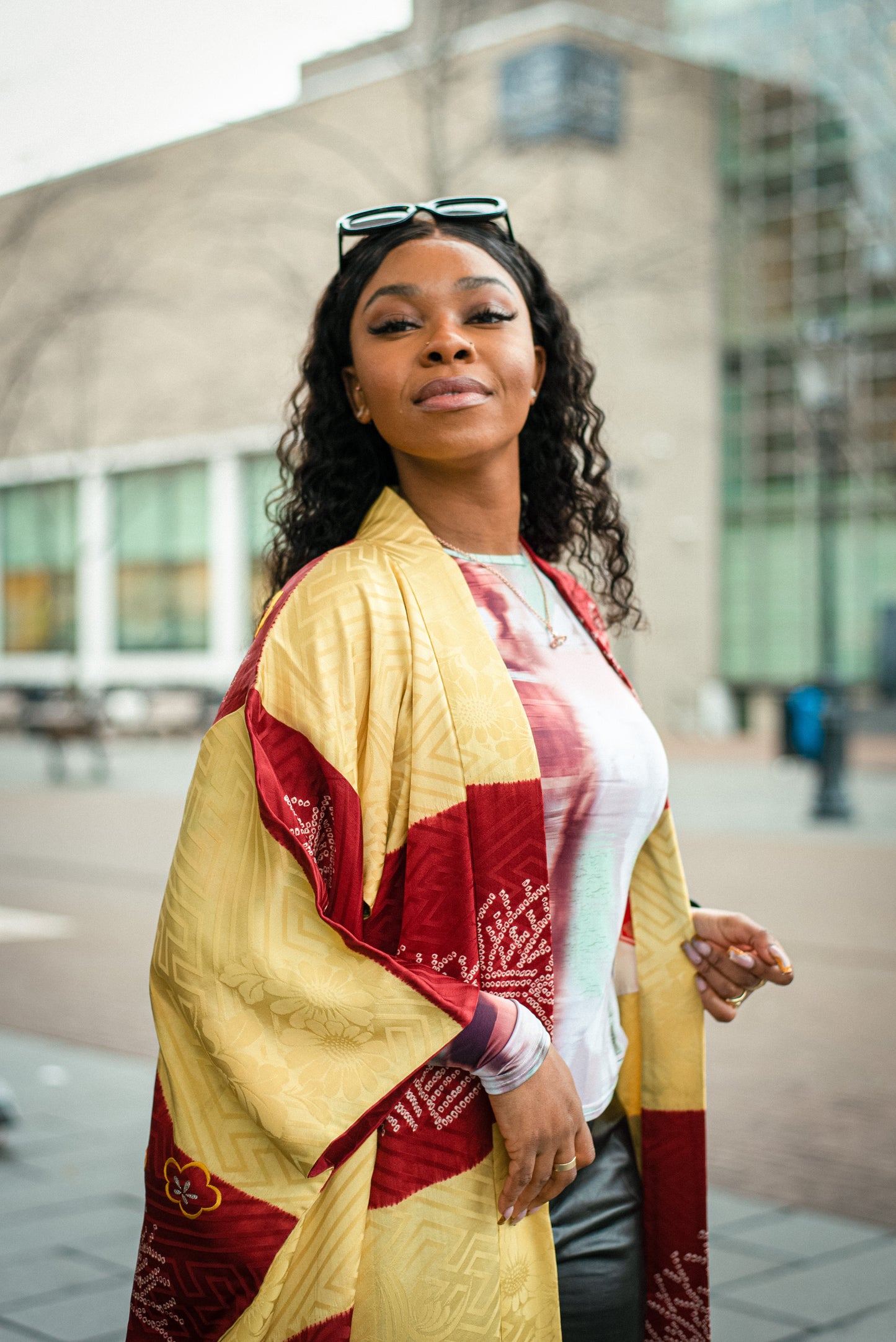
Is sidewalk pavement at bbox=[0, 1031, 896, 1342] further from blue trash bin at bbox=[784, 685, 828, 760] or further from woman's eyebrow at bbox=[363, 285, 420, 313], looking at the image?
blue trash bin at bbox=[784, 685, 828, 760]

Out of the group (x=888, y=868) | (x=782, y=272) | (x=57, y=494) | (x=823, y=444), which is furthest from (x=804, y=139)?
(x=888, y=868)

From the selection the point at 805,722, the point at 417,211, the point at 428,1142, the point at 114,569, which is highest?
the point at 114,569

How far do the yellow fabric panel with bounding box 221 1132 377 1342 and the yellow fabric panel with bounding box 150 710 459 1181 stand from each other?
0.07 meters

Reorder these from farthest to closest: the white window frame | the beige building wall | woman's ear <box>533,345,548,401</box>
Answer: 1. the white window frame
2. the beige building wall
3. woman's ear <box>533,345,548,401</box>

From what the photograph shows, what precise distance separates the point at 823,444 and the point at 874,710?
45.5 ft

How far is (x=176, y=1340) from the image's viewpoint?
1740mm

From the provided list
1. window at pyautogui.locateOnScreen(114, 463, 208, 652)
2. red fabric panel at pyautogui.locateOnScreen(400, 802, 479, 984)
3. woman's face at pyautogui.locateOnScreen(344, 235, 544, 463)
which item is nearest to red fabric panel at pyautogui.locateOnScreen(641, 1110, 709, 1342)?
red fabric panel at pyautogui.locateOnScreen(400, 802, 479, 984)

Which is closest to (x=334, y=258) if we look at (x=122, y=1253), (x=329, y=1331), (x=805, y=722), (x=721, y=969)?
(x=805, y=722)

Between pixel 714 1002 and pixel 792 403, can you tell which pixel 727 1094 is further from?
pixel 792 403

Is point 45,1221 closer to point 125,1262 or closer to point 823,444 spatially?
point 125,1262

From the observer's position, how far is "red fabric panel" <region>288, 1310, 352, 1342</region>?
5.49 ft

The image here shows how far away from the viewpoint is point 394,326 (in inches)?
77.9

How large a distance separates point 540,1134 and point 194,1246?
412mm

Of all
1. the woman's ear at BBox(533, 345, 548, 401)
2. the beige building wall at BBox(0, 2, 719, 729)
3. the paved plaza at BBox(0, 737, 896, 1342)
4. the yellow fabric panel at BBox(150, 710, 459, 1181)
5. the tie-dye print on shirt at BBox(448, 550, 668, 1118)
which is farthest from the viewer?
the beige building wall at BBox(0, 2, 719, 729)
